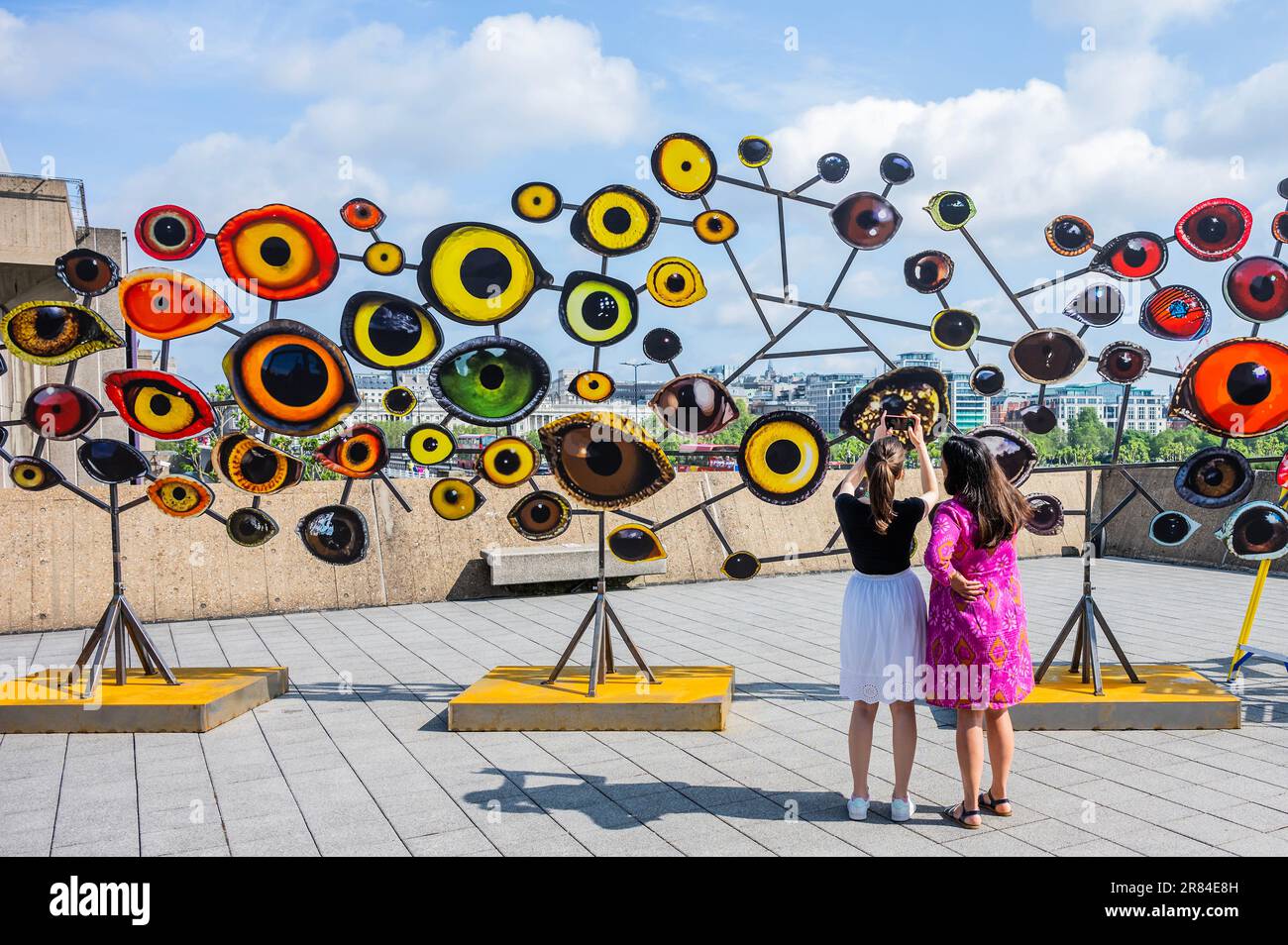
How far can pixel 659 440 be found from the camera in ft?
21.2

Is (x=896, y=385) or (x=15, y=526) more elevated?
(x=896, y=385)

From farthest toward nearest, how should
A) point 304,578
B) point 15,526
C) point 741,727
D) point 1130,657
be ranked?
point 304,578, point 15,526, point 1130,657, point 741,727

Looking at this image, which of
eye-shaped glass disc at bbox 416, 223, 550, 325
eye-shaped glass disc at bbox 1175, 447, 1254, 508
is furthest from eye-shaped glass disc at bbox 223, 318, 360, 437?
eye-shaped glass disc at bbox 1175, 447, 1254, 508

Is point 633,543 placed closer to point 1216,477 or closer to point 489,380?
point 489,380

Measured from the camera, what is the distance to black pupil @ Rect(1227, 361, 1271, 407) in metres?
5.83

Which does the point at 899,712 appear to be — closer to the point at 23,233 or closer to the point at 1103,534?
the point at 1103,534

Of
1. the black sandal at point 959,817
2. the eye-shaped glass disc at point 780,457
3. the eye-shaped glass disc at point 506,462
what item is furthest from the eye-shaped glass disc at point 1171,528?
the eye-shaped glass disc at point 506,462

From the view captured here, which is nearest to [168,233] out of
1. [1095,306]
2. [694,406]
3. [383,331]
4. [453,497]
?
[383,331]

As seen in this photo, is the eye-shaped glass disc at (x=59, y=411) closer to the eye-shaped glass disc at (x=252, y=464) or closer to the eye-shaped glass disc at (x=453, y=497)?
the eye-shaped glass disc at (x=252, y=464)

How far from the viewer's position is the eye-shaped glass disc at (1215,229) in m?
6.16

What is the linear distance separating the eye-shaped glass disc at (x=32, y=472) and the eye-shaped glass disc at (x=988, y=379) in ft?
18.1

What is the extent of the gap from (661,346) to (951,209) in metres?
1.99

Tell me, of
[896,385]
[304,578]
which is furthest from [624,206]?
[304,578]

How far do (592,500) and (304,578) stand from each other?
5.31m
